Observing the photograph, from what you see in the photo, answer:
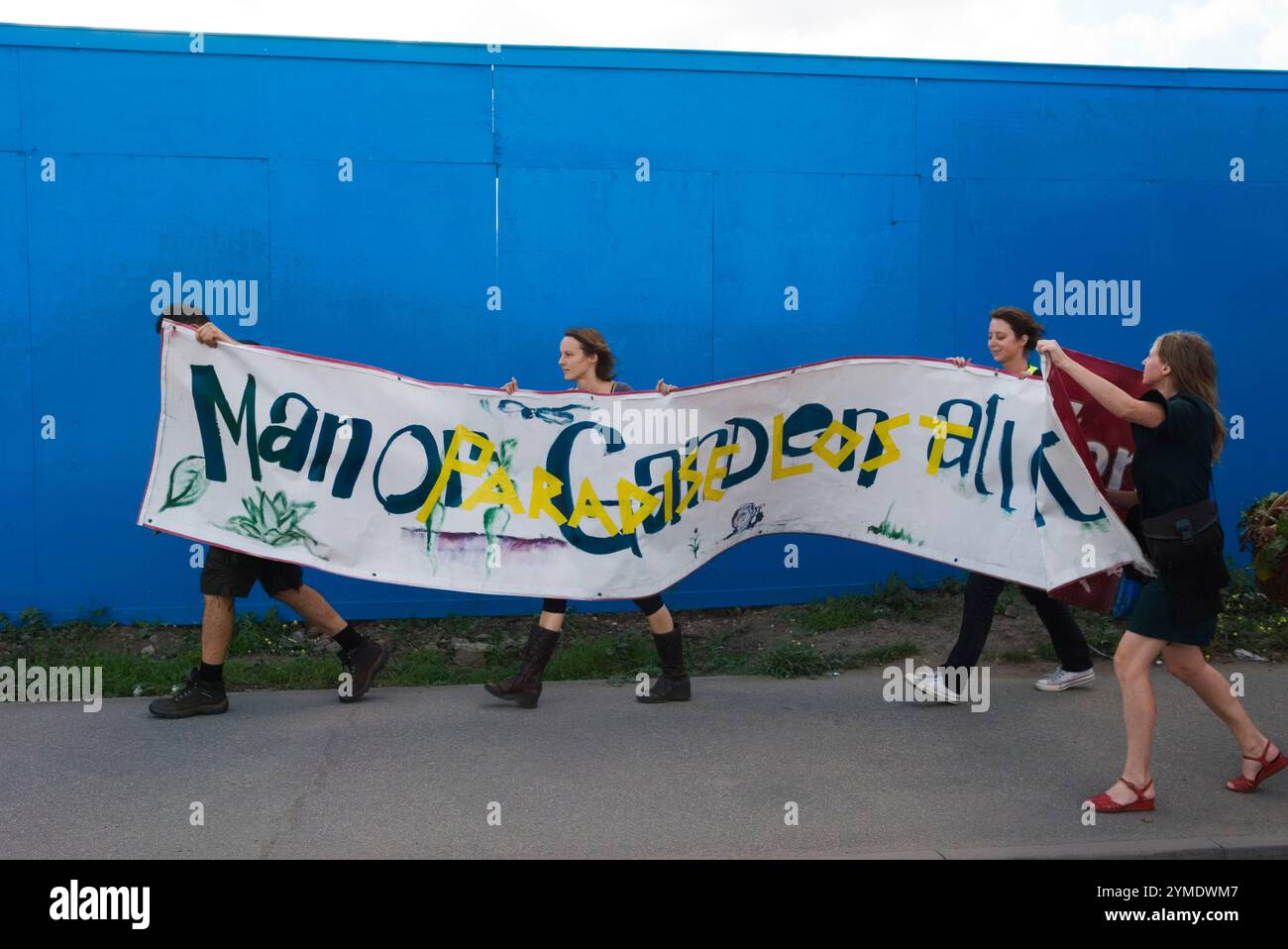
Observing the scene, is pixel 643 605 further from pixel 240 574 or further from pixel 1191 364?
pixel 1191 364

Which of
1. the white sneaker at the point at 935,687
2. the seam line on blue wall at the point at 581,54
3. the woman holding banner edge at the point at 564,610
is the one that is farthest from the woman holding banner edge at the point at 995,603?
the seam line on blue wall at the point at 581,54

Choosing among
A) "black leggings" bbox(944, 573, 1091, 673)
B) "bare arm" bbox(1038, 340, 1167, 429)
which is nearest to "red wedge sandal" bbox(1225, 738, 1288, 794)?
"black leggings" bbox(944, 573, 1091, 673)

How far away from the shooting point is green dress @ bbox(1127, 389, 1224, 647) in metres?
4.62

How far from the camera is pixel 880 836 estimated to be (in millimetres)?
4488

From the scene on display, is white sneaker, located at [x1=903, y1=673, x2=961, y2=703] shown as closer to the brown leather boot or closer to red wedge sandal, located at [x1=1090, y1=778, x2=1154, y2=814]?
red wedge sandal, located at [x1=1090, y1=778, x2=1154, y2=814]

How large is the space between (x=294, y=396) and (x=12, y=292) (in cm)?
267

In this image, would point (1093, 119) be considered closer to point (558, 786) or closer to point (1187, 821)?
point (1187, 821)

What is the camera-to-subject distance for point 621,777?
5.11m

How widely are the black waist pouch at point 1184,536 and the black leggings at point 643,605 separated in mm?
2467

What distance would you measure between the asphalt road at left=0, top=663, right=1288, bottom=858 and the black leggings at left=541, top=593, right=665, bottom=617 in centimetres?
54

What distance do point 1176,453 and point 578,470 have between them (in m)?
2.87

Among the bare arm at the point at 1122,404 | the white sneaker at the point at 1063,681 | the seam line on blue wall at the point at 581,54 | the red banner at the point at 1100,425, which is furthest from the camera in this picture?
the seam line on blue wall at the point at 581,54

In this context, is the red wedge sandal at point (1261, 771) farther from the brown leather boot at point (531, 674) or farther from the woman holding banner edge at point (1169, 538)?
the brown leather boot at point (531, 674)

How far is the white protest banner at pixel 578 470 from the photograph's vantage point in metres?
5.87
